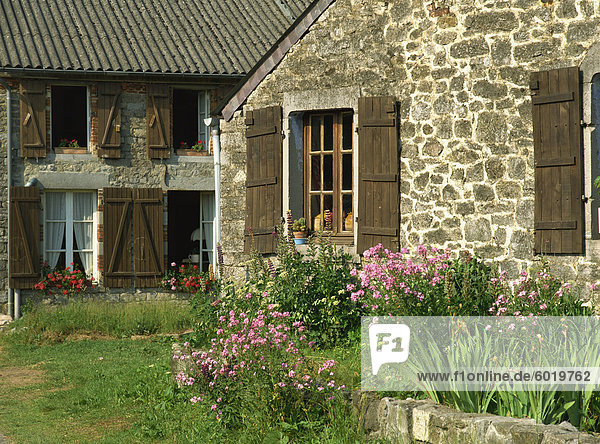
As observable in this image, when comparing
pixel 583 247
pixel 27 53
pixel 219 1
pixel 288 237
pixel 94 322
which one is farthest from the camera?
pixel 219 1

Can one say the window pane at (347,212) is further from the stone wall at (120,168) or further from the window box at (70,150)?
the window box at (70,150)

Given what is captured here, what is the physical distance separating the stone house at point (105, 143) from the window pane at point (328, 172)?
597 cm

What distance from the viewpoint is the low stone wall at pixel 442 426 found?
4590 millimetres

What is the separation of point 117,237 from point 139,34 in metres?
4.47

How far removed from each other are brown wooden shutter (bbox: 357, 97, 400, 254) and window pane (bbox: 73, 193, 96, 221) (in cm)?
830

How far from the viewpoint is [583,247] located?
789 cm

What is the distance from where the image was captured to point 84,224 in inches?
639

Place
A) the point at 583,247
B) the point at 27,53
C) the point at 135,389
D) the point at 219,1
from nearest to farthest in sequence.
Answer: the point at 583,247 → the point at 135,389 → the point at 27,53 → the point at 219,1

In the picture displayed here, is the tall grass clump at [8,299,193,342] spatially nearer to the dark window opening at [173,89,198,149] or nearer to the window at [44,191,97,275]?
the window at [44,191,97,275]

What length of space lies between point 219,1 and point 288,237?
1038cm

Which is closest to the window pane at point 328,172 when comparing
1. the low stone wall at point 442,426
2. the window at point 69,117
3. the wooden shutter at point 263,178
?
the wooden shutter at point 263,178

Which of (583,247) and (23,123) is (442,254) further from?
(23,123)

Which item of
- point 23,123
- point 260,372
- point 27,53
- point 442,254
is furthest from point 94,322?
point 260,372

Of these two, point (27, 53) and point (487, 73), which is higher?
point (27, 53)
